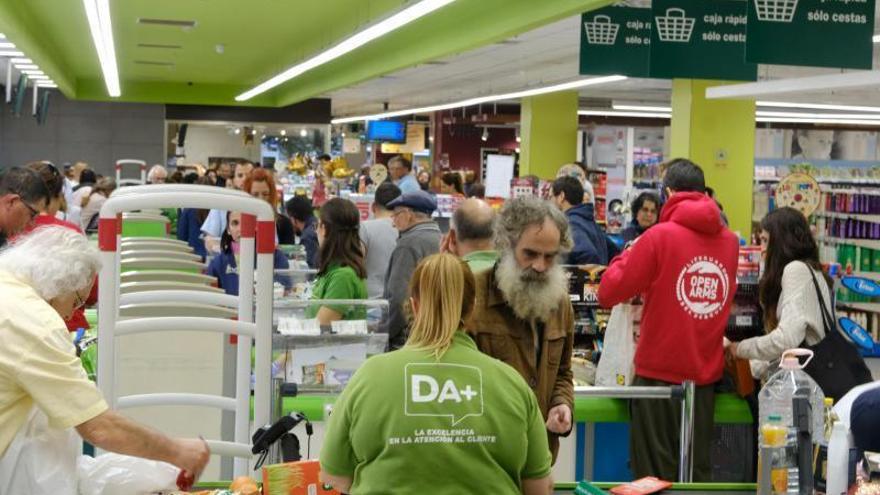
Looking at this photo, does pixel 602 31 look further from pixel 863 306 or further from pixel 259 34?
pixel 259 34

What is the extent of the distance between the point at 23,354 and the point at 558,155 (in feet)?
71.5

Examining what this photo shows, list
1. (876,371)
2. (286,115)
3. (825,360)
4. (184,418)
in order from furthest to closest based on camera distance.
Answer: (286,115) → (876,371) → (825,360) → (184,418)

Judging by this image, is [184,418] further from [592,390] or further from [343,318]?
[592,390]

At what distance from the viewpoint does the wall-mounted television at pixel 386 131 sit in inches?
1497

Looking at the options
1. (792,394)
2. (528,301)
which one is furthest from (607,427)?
(792,394)

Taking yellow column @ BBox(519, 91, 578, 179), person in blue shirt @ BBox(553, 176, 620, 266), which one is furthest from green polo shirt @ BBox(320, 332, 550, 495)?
yellow column @ BBox(519, 91, 578, 179)

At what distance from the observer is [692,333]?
5586 millimetres

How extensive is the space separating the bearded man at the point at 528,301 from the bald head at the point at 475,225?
505 millimetres

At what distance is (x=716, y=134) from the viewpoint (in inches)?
672

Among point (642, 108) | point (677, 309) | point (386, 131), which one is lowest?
point (677, 309)

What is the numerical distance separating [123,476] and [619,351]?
301 centimetres

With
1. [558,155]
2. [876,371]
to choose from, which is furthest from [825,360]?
[558,155]

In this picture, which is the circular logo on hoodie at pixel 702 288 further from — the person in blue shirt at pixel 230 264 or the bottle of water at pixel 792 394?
the person in blue shirt at pixel 230 264

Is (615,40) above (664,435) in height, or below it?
Result: above
